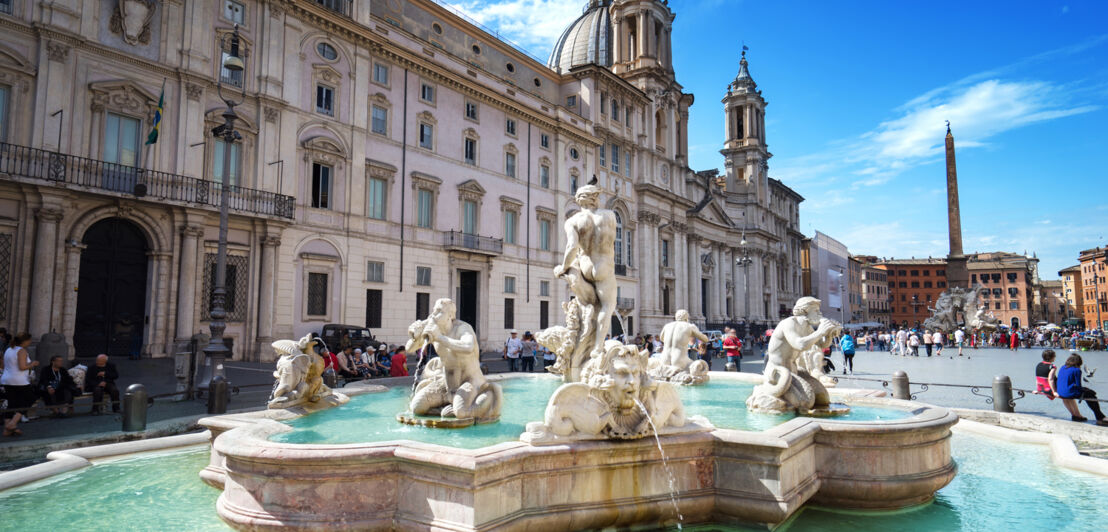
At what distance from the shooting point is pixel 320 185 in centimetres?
2242

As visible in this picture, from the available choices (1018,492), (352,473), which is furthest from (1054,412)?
(352,473)

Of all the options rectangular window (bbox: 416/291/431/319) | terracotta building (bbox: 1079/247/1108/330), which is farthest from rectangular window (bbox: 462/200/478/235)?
terracotta building (bbox: 1079/247/1108/330)

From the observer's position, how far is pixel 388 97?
24.8 metres

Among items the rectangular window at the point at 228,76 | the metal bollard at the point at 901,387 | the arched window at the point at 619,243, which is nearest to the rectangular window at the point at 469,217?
the rectangular window at the point at 228,76

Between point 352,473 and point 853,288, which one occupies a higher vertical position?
point 853,288

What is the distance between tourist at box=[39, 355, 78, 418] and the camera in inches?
373

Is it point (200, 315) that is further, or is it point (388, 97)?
point (388, 97)

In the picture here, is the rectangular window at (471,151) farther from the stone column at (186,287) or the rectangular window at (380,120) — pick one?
the stone column at (186,287)

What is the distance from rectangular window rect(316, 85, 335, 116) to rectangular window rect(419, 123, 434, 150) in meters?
4.16

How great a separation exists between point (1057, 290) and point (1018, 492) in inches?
6066

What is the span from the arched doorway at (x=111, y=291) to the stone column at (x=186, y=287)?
3.33ft

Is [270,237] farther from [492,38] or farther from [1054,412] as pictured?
[1054,412]

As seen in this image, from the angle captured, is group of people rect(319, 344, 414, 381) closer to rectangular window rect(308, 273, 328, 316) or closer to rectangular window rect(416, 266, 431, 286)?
rectangular window rect(308, 273, 328, 316)

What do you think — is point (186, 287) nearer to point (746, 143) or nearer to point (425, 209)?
point (425, 209)
